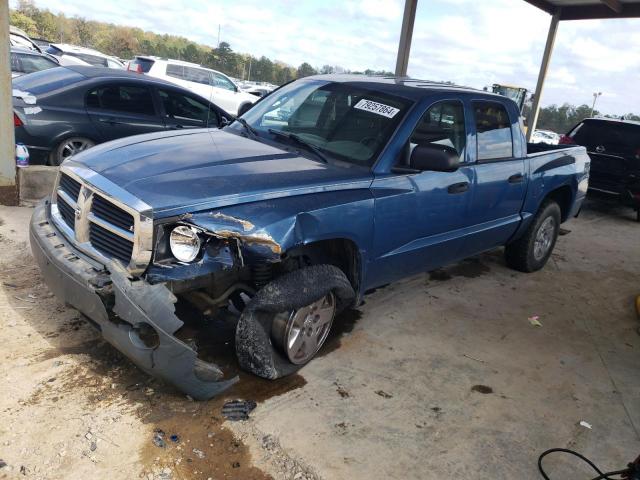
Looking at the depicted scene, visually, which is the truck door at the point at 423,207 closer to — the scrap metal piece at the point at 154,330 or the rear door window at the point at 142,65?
the scrap metal piece at the point at 154,330

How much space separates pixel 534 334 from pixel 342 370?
1.90 metres

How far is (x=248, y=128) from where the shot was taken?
13.4ft

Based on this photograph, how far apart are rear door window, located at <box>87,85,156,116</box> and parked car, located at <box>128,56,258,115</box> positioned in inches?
326

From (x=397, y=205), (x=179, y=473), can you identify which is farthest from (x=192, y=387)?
(x=397, y=205)

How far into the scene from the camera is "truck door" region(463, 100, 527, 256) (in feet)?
14.3

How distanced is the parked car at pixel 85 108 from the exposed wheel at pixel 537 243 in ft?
14.0

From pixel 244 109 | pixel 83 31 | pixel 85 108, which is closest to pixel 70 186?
pixel 244 109

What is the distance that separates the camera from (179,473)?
2445 millimetres

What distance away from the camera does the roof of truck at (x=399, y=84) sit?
3952 mm

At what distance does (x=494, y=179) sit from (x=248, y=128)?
2.10 meters

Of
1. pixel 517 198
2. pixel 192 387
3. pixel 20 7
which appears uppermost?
pixel 20 7

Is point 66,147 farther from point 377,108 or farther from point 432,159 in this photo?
point 432,159

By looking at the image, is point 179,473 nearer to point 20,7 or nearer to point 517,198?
point 517,198

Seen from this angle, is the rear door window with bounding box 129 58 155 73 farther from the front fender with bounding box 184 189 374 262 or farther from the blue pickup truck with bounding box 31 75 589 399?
the front fender with bounding box 184 189 374 262
